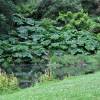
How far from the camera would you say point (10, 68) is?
21156 millimetres

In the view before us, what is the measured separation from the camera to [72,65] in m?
20.8

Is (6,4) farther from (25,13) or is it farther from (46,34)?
(25,13)

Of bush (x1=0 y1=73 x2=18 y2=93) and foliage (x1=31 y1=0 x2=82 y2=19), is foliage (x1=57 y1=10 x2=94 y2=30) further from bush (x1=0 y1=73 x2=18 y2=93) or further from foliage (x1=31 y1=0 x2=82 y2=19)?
bush (x1=0 y1=73 x2=18 y2=93)

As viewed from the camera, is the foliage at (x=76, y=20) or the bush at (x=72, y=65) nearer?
the bush at (x=72, y=65)

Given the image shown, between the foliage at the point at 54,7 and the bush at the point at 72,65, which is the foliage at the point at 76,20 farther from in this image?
the bush at the point at 72,65

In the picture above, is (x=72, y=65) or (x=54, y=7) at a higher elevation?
(x=54, y=7)

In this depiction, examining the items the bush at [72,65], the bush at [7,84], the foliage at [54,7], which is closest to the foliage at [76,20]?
the foliage at [54,7]

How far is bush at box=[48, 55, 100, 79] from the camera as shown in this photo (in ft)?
61.4

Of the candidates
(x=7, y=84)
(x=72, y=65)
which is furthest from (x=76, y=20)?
(x=7, y=84)

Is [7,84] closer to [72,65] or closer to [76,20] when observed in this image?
[72,65]

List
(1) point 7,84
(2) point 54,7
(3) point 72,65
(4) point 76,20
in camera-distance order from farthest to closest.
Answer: (2) point 54,7
(4) point 76,20
(3) point 72,65
(1) point 7,84

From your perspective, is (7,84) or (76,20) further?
(76,20)

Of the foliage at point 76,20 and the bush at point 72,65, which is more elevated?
the foliage at point 76,20

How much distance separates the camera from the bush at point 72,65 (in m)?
18.7
